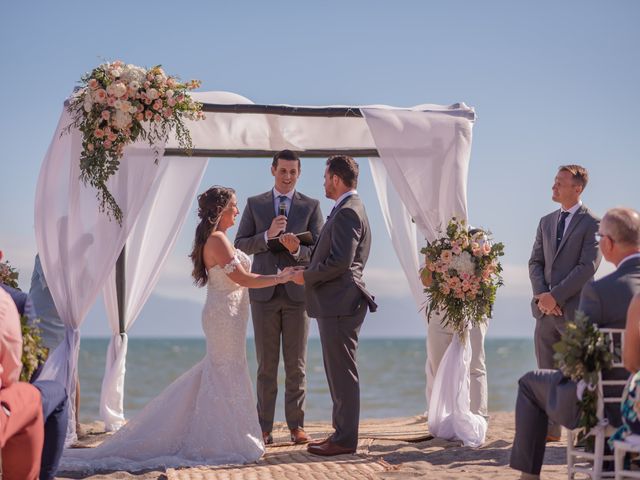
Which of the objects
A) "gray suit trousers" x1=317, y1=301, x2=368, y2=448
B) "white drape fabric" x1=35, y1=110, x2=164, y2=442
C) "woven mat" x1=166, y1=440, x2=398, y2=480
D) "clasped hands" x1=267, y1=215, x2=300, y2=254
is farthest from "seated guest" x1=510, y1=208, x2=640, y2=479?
"white drape fabric" x1=35, y1=110, x2=164, y2=442

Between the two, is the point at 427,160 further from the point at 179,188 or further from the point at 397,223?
the point at 179,188

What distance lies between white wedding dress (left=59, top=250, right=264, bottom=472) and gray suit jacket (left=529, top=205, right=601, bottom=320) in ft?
7.48

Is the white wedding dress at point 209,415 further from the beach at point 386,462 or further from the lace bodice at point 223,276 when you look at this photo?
the beach at point 386,462

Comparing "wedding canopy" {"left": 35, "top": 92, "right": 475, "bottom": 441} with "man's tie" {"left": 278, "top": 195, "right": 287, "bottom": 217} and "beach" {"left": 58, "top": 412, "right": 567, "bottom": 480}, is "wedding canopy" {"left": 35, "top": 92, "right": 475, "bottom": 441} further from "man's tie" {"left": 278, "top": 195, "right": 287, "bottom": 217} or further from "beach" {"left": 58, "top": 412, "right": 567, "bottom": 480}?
"beach" {"left": 58, "top": 412, "right": 567, "bottom": 480}

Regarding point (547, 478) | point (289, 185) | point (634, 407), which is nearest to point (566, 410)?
point (634, 407)

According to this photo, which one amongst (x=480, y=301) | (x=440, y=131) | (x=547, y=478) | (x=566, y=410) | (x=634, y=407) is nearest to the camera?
(x=634, y=407)

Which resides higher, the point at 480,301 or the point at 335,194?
the point at 335,194

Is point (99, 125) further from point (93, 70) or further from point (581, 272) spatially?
point (581, 272)

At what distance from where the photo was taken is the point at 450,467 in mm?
5941

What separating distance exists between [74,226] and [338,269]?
205 cm

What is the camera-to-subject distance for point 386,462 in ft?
19.8

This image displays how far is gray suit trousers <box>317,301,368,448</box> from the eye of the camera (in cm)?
634

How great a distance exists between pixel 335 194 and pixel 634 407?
2911mm

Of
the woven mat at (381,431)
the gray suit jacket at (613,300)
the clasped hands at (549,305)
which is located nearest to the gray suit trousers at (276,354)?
the woven mat at (381,431)
